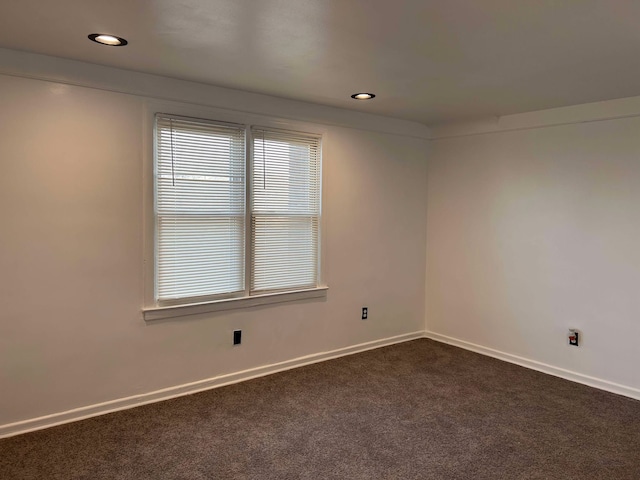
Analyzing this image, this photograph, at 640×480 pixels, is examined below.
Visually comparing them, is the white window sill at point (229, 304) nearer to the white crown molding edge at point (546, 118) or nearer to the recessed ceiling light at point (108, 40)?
the recessed ceiling light at point (108, 40)

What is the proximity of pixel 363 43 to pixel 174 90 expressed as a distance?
149 cm

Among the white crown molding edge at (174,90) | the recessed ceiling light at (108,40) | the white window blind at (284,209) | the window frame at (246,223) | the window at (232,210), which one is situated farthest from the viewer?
the white window blind at (284,209)

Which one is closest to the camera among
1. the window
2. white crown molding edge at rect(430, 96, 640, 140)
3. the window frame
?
the window frame

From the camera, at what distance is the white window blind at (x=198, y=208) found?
3.30m

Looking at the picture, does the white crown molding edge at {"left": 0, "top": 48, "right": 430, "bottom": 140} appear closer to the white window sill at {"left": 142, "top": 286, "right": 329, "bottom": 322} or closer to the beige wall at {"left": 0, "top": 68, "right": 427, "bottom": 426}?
the beige wall at {"left": 0, "top": 68, "right": 427, "bottom": 426}

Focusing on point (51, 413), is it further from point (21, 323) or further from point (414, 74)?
point (414, 74)

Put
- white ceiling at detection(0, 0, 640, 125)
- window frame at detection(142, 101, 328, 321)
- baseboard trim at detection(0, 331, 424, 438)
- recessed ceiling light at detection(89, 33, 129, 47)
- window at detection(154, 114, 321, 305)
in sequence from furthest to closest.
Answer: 1. window at detection(154, 114, 321, 305)
2. window frame at detection(142, 101, 328, 321)
3. baseboard trim at detection(0, 331, 424, 438)
4. recessed ceiling light at detection(89, 33, 129, 47)
5. white ceiling at detection(0, 0, 640, 125)

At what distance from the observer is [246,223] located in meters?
3.69

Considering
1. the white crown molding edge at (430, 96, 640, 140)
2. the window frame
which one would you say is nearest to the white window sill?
the window frame

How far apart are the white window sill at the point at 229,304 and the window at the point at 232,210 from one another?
5 cm

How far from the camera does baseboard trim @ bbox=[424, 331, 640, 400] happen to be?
Result: 11.8 ft

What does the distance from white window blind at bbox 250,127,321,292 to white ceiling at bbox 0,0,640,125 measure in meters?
0.53

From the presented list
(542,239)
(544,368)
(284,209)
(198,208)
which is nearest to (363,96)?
(284,209)

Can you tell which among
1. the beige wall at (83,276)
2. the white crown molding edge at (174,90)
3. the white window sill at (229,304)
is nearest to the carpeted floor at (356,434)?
the beige wall at (83,276)
